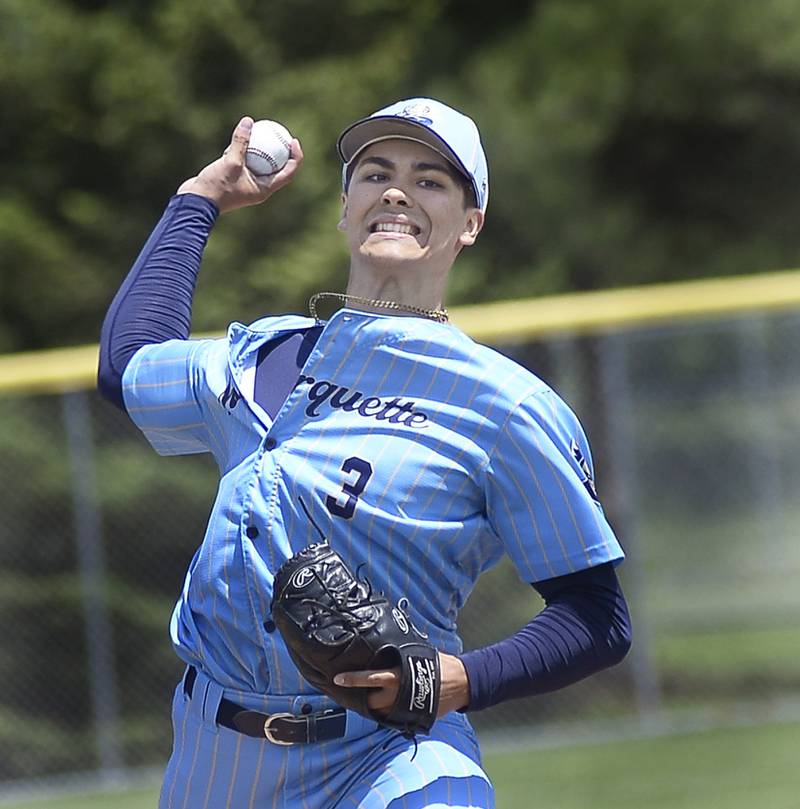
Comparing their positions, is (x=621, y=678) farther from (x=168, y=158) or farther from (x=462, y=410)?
(x=462, y=410)

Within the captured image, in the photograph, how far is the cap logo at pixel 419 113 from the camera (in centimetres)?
282

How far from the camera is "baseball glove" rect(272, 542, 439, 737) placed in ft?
7.73

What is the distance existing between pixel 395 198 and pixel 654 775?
481cm

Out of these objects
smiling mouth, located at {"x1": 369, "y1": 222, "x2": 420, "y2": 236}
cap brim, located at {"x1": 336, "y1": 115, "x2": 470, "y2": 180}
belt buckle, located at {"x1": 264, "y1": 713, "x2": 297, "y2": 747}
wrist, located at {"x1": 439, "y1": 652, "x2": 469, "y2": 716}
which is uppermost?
cap brim, located at {"x1": 336, "y1": 115, "x2": 470, "y2": 180}

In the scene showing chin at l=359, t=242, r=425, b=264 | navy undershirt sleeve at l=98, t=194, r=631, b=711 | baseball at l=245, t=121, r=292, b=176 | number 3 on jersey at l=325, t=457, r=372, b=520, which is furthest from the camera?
baseball at l=245, t=121, r=292, b=176

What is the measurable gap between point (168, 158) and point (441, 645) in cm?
736

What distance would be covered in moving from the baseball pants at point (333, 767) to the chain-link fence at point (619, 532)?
5.38 metres

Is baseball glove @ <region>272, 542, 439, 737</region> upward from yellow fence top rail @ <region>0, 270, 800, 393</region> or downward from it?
downward

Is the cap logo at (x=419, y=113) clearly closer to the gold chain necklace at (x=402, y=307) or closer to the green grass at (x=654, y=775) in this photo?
the gold chain necklace at (x=402, y=307)

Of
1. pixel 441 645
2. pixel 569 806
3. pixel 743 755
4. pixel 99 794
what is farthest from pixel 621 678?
pixel 441 645

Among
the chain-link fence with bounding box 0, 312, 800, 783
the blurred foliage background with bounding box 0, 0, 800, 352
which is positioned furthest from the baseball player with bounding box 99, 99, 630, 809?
the blurred foliage background with bounding box 0, 0, 800, 352

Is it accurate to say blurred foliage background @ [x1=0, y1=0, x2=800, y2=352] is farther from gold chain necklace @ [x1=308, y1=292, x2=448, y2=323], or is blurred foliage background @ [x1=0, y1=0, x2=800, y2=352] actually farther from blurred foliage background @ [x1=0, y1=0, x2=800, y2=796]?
gold chain necklace @ [x1=308, y1=292, x2=448, y2=323]

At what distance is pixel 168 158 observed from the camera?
9.65 metres

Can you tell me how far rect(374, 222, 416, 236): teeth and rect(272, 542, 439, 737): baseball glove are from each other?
650 millimetres
